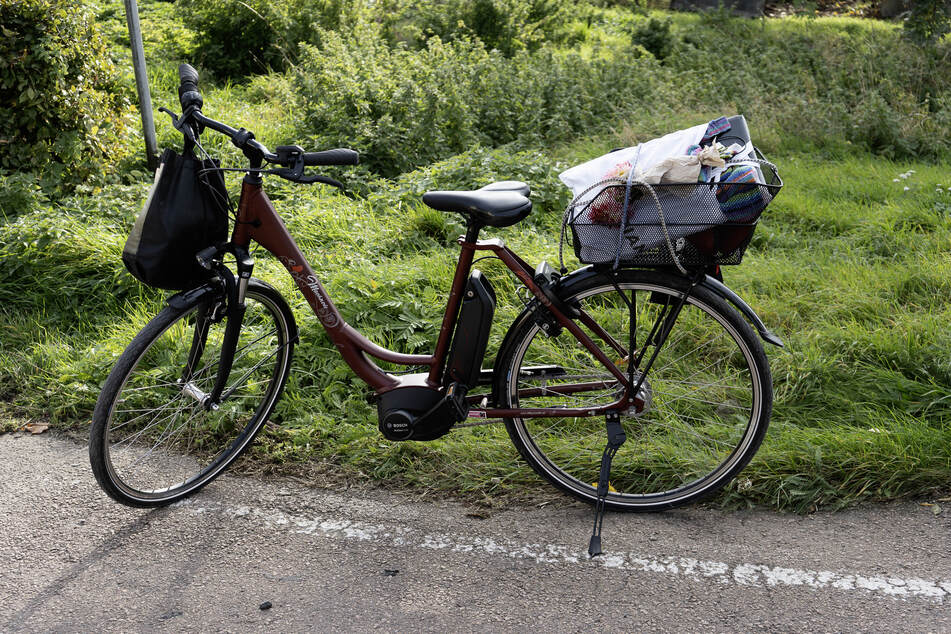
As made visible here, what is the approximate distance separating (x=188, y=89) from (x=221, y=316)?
0.91m

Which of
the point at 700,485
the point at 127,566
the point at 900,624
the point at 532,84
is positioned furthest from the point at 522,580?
the point at 532,84

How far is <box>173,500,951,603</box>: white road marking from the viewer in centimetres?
278

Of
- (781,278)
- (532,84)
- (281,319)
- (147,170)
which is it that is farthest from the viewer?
(532,84)

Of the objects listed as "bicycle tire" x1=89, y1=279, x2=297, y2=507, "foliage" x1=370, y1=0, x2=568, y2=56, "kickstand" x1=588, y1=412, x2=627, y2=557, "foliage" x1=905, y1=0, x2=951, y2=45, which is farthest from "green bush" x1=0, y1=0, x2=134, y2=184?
"foliage" x1=905, y1=0, x2=951, y2=45

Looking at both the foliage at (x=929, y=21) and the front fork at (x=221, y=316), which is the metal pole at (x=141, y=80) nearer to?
the front fork at (x=221, y=316)

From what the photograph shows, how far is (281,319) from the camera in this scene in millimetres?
3486

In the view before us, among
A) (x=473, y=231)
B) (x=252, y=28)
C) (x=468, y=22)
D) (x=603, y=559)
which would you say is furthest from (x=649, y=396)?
(x=252, y=28)

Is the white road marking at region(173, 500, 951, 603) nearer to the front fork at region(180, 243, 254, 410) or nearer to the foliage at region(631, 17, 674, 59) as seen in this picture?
the front fork at region(180, 243, 254, 410)

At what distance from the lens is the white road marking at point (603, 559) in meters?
2.78

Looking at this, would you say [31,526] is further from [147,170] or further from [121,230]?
[147,170]

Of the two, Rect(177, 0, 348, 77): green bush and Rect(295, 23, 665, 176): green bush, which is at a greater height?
Rect(177, 0, 348, 77): green bush

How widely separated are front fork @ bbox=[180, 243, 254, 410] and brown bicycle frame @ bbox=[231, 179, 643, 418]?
0.30 ft

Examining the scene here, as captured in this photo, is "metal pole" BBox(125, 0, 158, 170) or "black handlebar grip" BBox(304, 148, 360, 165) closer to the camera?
"black handlebar grip" BBox(304, 148, 360, 165)

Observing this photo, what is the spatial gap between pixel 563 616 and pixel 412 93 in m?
5.05
